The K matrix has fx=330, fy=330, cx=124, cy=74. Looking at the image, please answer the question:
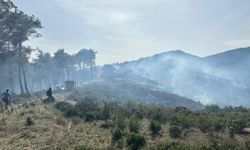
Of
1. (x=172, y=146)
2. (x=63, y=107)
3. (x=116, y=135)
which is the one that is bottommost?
(x=172, y=146)

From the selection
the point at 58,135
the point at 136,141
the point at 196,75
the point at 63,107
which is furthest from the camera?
the point at 196,75

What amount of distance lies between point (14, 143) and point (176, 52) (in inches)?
6719

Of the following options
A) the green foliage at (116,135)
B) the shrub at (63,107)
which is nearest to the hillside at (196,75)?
the shrub at (63,107)

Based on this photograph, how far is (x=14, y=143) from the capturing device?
14258mm

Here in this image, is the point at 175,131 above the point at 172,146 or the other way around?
the other way around

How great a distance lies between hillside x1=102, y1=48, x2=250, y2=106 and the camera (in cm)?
10688

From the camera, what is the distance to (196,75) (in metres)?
128

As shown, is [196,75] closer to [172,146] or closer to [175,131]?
[175,131]

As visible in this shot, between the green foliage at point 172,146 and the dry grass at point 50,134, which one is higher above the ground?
the dry grass at point 50,134

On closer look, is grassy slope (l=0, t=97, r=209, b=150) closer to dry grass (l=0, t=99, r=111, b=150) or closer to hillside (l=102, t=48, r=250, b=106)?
dry grass (l=0, t=99, r=111, b=150)

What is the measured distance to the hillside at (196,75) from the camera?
351ft

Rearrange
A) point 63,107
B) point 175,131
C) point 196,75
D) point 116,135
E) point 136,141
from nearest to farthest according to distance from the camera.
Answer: point 136,141, point 116,135, point 175,131, point 63,107, point 196,75

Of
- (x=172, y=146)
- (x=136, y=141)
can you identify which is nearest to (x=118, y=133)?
(x=136, y=141)

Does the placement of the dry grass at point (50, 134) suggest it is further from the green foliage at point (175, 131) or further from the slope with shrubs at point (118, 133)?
the green foliage at point (175, 131)
